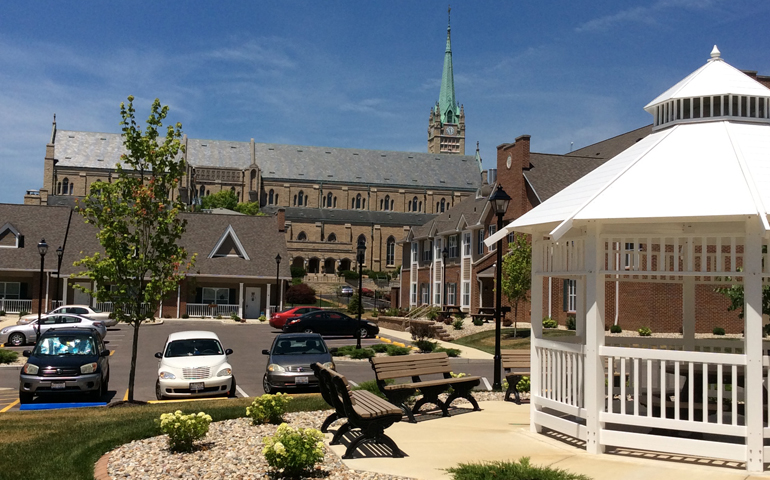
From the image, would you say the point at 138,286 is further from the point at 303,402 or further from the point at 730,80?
the point at 730,80

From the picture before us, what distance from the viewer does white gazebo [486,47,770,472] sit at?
29.3ft

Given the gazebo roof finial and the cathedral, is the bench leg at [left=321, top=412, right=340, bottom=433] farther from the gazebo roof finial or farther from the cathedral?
the cathedral

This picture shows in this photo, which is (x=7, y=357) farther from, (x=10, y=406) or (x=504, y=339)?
(x=504, y=339)

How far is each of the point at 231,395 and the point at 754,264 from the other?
41.5 feet

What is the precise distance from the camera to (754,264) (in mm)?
8938

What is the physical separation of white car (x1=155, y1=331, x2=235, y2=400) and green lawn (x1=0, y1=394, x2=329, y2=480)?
1872mm

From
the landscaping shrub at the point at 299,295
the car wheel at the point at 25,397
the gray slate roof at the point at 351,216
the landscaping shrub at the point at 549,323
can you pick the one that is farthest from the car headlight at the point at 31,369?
the gray slate roof at the point at 351,216

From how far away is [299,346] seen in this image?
1950cm

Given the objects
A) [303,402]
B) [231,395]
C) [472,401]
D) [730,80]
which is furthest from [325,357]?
[730,80]

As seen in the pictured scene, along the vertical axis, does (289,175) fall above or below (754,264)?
above

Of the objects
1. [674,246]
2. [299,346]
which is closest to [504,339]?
[299,346]

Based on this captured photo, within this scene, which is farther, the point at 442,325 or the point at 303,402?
the point at 442,325

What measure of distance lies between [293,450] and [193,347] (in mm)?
11297

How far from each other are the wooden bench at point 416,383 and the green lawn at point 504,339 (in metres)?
19.2
